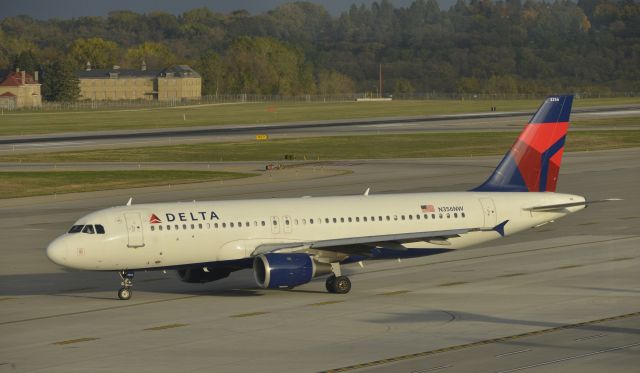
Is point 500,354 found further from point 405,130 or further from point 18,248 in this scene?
point 405,130

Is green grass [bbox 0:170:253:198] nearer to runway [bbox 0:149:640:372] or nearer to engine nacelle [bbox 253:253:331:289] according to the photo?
runway [bbox 0:149:640:372]

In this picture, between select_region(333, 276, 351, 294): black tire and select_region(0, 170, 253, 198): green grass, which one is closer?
select_region(333, 276, 351, 294): black tire

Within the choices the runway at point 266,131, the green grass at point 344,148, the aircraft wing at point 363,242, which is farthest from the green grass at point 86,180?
the aircraft wing at point 363,242

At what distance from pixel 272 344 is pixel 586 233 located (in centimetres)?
2993

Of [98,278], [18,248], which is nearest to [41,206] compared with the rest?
[18,248]

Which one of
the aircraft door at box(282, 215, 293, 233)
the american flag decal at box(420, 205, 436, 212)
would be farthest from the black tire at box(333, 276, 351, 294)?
the american flag decal at box(420, 205, 436, 212)

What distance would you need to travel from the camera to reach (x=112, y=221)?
40469 millimetres

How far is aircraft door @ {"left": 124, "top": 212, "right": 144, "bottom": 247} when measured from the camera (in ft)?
132

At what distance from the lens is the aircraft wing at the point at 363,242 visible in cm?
4106

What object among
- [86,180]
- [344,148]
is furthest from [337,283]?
[344,148]

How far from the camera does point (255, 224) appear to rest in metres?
42.0

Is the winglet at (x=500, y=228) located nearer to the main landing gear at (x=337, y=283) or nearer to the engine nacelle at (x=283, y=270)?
the main landing gear at (x=337, y=283)

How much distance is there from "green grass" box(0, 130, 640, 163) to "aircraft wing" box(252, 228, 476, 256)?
6974 cm

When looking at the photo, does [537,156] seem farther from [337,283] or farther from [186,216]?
[186,216]
